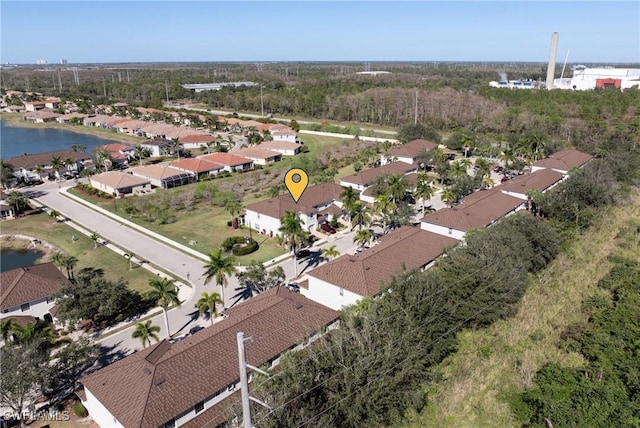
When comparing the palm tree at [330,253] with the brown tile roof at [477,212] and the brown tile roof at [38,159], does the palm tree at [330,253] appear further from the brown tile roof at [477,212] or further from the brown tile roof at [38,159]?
the brown tile roof at [38,159]

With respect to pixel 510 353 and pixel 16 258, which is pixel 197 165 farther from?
pixel 510 353

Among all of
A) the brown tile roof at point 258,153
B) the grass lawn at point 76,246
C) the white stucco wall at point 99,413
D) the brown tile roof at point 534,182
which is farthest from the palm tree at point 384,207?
Answer: the brown tile roof at point 258,153

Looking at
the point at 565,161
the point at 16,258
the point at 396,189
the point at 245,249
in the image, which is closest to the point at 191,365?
the point at 245,249

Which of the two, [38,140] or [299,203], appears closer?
[299,203]

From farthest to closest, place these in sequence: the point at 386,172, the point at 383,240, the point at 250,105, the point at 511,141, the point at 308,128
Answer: the point at 250,105, the point at 308,128, the point at 511,141, the point at 386,172, the point at 383,240

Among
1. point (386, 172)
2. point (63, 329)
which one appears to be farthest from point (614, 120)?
point (63, 329)

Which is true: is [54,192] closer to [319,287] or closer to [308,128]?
[319,287]

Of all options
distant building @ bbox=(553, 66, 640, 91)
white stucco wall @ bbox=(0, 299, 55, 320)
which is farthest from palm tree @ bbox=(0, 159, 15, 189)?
distant building @ bbox=(553, 66, 640, 91)
